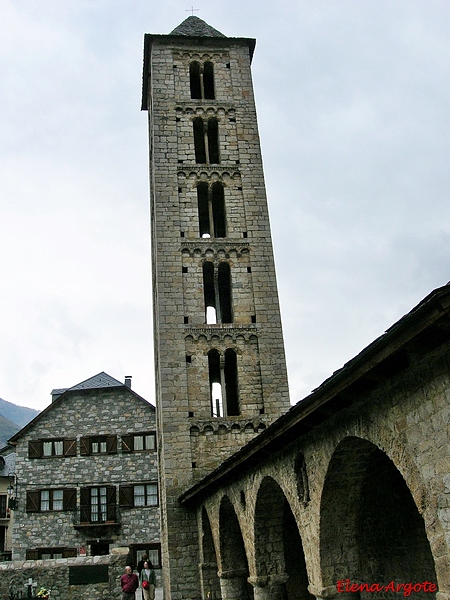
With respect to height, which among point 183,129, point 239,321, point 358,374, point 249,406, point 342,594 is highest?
point 183,129

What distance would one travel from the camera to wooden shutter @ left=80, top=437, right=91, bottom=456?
29622 millimetres

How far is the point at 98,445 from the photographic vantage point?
29734mm

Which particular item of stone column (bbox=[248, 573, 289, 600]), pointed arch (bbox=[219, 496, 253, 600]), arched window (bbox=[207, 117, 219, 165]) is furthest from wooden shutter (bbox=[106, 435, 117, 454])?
stone column (bbox=[248, 573, 289, 600])

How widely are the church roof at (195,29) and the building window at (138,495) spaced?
2009 cm

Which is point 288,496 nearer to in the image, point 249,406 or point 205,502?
point 205,502

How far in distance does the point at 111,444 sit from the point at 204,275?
40.1 ft

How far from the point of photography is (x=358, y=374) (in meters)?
5.95

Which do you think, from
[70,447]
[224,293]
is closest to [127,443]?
[70,447]

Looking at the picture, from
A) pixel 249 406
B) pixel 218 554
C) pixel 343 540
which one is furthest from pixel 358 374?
pixel 249 406

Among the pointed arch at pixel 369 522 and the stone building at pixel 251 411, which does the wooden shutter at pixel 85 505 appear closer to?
the stone building at pixel 251 411

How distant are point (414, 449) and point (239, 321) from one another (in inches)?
569

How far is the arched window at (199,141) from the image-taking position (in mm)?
23656

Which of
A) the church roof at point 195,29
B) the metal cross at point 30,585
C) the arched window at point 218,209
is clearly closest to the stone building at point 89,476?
the metal cross at point 30,585

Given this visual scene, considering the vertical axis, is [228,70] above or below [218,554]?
above
